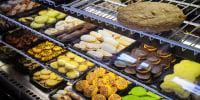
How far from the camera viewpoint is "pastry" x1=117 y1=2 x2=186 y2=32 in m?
1.39

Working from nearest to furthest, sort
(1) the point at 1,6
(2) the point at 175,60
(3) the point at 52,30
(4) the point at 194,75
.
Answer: (4) the point at 194,75
(2) the point at 175,60
(3) the point at 52,30
(1) the point at 1,6

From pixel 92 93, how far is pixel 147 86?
806 mm

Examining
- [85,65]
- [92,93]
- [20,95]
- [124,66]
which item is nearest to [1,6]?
[20,95]

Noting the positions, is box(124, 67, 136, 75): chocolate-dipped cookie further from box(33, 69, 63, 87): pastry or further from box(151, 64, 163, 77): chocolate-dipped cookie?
box(33, 69, 63, 87): pastry

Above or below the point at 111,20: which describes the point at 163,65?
below

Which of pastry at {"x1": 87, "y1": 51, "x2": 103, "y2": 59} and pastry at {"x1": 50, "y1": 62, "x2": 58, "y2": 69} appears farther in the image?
pastry at {"x1": 50, "y1": 62, "x2": 58, "y2": 69}

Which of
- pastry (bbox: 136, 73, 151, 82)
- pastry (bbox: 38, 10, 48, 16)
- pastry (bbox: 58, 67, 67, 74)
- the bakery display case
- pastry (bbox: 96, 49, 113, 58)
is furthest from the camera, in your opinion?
pastry (bbox: 38, 10, 48, 16)

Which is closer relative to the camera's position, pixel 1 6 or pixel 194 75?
pixel 194 75

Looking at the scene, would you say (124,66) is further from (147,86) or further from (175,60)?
(175,60)

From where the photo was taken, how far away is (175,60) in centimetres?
164

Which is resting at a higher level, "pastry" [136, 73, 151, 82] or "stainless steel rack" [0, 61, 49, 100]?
"pastry" [136, 73, 151, 82]

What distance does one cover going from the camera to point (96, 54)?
1961 mm

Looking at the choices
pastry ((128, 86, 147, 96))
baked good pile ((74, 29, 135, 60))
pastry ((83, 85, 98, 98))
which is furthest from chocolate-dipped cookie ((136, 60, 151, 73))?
pastry ((83, 85, 98, 98))

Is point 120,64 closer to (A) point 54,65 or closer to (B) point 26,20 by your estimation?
(A) point 54,65
